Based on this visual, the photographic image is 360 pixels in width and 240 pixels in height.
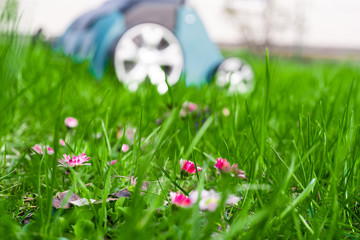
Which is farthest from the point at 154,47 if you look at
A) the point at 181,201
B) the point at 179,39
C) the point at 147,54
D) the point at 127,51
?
the point at 181,201

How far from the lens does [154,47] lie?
2.35 metres

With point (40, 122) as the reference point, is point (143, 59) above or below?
above

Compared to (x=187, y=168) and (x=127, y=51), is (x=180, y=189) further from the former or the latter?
(x=127, y=51)

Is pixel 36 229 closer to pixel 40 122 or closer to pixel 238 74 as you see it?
pixel 40 122


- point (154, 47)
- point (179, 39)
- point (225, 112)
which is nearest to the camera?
point (225, 112)

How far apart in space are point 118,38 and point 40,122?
109cm

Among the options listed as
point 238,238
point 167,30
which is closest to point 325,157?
point 238,238

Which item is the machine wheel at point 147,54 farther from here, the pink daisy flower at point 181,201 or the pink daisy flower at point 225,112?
the pink daisy flower at point 181,201

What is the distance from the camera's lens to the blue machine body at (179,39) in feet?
7.80

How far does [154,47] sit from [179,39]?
1.01 ft

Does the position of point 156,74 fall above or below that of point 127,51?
below

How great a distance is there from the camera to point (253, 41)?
47.8ft

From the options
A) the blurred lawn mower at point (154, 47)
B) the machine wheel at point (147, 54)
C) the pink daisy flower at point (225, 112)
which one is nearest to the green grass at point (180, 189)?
the pink daisy flower at point (225, 112)

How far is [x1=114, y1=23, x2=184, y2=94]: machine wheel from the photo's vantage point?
2223 mm
